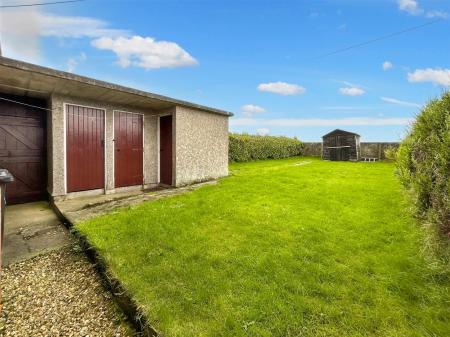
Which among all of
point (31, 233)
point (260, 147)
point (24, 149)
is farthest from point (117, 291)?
point (260, 147)

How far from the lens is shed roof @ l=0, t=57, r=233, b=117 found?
172 inches

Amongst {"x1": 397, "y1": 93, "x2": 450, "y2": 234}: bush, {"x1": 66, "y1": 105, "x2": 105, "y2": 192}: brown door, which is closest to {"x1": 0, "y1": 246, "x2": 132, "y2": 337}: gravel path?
{"x1": 397, "y1": 93, "x2": 450, "y2": 234}: bush

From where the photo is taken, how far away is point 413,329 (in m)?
1.85

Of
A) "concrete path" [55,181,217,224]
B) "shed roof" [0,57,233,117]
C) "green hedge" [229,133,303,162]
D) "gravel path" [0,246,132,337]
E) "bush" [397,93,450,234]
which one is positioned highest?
"shed roof" [0,57,233,117]

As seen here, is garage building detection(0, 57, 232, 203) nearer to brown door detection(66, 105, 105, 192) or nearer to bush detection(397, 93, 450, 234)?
brown door detection(66, 105, 105, 192)

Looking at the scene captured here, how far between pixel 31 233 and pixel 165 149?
4249 mm

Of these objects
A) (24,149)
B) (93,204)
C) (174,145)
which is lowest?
(93,204)

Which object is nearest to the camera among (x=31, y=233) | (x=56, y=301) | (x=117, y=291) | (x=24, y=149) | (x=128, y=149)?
(x=117, y=291)

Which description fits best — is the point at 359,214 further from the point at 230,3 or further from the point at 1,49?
→ the point at 1,49

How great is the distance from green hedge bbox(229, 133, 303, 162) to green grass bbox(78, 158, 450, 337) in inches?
444

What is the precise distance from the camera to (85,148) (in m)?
6.42

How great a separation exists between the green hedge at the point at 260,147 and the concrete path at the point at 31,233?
37.4 feet

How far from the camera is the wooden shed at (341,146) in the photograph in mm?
16672

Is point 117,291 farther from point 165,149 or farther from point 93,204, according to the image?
point 165,149
